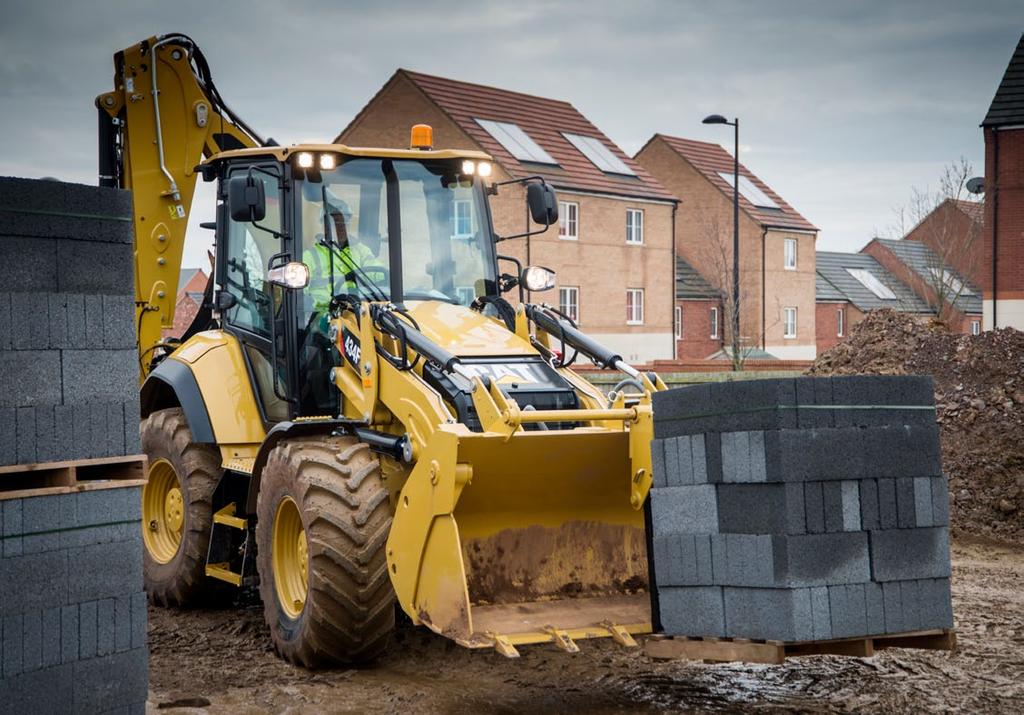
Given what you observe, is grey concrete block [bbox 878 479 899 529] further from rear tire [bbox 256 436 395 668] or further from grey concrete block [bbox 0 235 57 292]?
grey concrete block [bbox 0 235 57 292]

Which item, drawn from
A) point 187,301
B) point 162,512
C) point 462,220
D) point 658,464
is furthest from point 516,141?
point 658,464

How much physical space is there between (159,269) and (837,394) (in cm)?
658

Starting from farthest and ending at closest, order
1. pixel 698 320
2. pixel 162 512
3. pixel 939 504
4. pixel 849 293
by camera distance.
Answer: pixel 849 293 < pixel 698 320 < pixel 162 512 < pixel 939 504

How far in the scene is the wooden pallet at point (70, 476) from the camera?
18.3ft

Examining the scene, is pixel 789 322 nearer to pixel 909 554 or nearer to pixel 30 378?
pixel 909 554

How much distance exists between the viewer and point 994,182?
119 ft

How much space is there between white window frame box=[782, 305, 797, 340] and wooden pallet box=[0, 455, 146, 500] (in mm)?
45494

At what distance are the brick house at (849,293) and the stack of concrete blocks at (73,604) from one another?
4743 cm

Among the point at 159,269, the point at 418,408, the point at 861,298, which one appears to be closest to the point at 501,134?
the point at 861,298

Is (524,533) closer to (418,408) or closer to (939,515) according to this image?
(418,408)

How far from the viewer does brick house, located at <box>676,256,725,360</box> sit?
150 feet

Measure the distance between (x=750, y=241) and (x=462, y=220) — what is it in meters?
40.2

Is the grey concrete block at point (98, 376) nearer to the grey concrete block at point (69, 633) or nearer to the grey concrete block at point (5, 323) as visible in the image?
the grey concrete block at point (5, 323)

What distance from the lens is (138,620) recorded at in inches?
237
